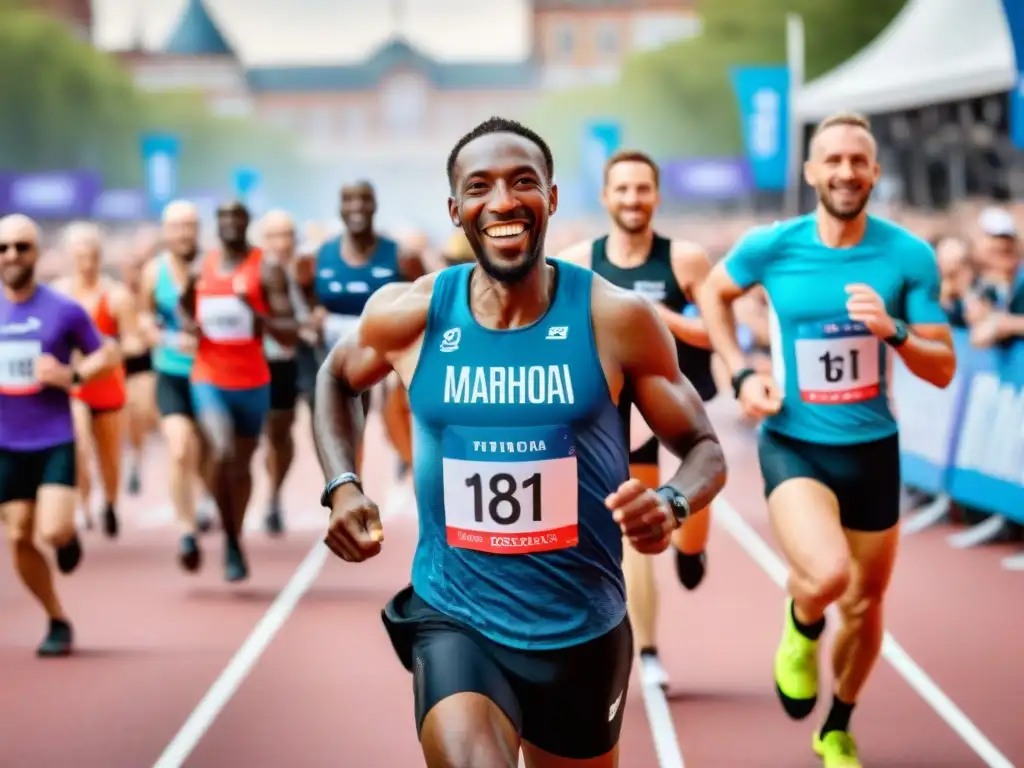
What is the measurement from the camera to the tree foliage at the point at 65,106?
193 ft

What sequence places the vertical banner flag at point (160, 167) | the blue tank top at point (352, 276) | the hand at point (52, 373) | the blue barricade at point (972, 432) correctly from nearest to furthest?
1. the hand at point (52, 373)
2. the blue tank top at point (352, 276)
3. the blue barricade at point (972, 432)
4. the vertical banner flag at point (160, 167)

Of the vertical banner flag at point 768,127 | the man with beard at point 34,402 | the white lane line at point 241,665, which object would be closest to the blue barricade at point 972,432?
the white lane line at point 241,665

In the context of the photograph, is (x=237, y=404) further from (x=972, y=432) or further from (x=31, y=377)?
(x=972, y=432)

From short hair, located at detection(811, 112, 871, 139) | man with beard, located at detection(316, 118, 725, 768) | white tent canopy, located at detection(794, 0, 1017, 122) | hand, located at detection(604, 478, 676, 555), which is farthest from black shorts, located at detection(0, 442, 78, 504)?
white tent canopy, located at detection(794, 0, 1017, 122)

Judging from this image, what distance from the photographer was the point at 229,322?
31.5ft

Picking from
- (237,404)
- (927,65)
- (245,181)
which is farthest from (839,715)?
(245,181)

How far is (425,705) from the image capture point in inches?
142

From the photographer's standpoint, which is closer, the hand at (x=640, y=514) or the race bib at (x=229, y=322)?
the hand at (x=640, y=514)

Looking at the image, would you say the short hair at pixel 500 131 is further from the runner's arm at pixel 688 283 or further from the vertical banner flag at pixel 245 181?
the vertical banner flag at pixel 245 181

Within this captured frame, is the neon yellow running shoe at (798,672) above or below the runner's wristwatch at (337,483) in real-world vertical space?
below

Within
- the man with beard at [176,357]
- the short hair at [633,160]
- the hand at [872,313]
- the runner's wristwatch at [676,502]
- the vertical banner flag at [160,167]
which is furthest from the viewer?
the vertical banner flag at [160,167]

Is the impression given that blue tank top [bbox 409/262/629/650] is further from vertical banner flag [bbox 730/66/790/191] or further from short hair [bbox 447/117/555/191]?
vertical banner flag [bbox 730/66/790/191]

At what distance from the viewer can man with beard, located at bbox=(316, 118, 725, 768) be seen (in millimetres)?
3611

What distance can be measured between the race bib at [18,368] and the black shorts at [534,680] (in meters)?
4.36
